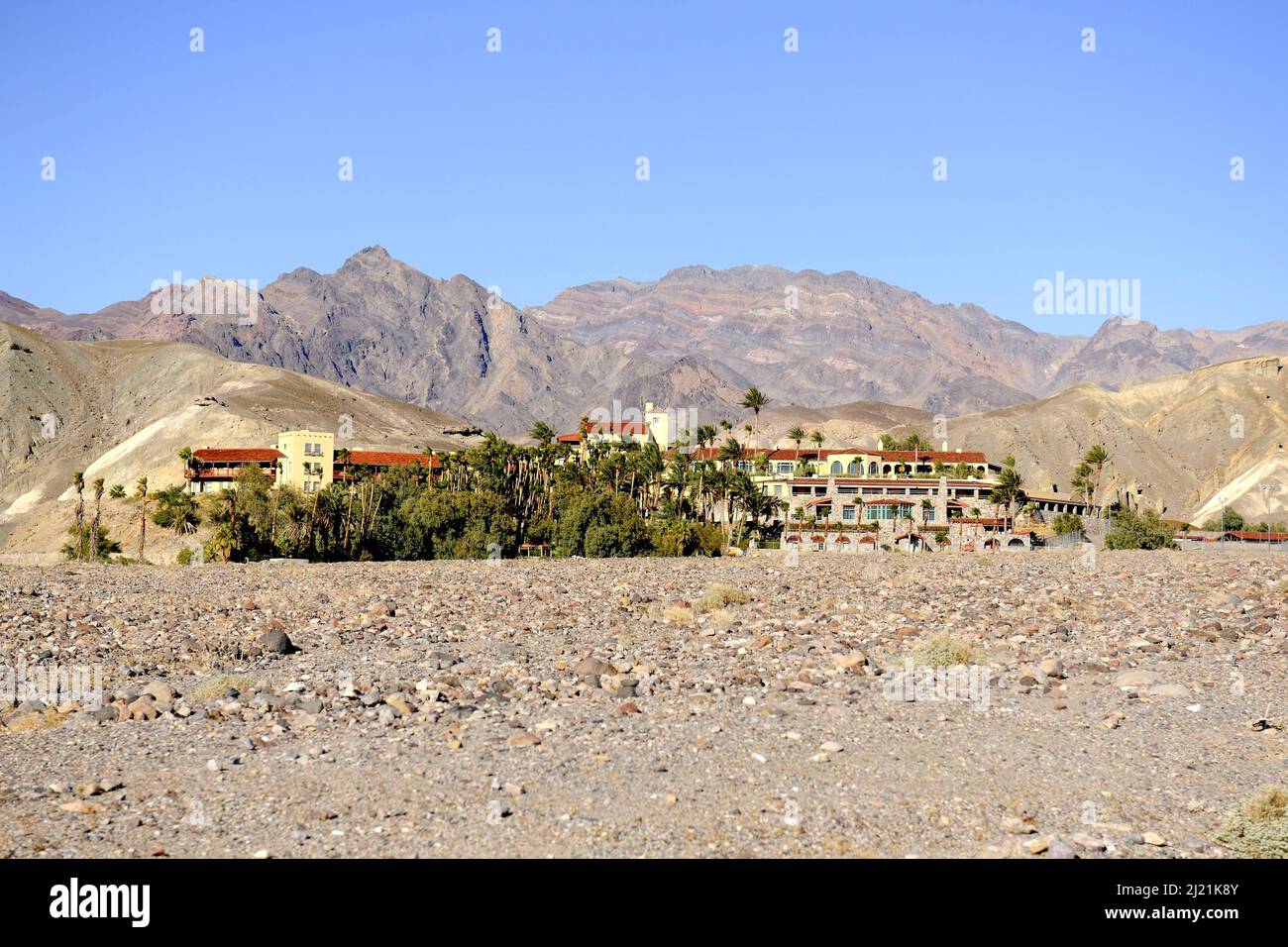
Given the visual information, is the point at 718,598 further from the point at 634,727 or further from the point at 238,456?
the point at 238,456

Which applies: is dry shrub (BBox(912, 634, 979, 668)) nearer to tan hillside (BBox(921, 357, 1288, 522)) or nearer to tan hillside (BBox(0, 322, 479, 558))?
tan hillside (BBox(0, 322, 479, 558))

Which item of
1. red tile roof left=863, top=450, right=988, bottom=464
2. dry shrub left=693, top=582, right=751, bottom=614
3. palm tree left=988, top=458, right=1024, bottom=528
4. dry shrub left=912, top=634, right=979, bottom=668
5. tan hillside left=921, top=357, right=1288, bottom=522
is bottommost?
dry shrub left=912, top=634, right=979, bottom=668

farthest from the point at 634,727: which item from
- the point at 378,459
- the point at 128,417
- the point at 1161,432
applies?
the point at 1161,432

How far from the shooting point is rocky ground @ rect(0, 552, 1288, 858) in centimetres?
1460

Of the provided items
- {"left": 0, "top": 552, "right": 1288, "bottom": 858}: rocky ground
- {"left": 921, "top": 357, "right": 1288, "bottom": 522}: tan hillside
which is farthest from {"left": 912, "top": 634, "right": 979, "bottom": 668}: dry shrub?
Result: {"left": 921, "top": 357, "right": 1288, "bottom": 522}: tan hillside

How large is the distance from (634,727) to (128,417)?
173534 mm

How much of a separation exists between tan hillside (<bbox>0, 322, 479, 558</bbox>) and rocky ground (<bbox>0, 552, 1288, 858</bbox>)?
79468mm

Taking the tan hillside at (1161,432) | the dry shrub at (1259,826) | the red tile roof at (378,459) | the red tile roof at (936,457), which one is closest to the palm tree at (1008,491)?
the red tile roof at (936,457)

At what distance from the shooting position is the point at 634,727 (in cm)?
1928

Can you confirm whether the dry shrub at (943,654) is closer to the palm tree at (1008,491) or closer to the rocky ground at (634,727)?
the rocky ground at (634,727)

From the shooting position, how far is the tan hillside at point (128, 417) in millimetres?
128000

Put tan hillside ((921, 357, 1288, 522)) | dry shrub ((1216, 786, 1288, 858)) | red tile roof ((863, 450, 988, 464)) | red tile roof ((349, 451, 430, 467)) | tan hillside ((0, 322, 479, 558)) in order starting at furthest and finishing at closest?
tan hillside ((921, 357, 1288, 522)) < tan hillside ((0, 322, 479, 558)) < red tile roof ((863, 450, 988, 464)) < red tile roof ((349, 451, 430, 467)) < dry shrub ((1216, 786, 1288, 858))

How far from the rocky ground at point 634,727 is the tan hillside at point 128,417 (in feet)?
261
